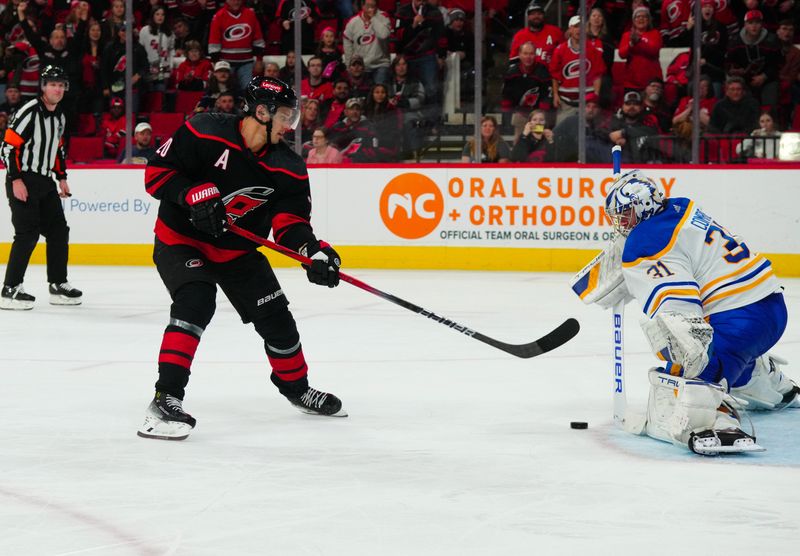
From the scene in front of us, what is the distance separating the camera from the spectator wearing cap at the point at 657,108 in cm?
918

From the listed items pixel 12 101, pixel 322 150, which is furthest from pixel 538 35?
pixel 12 101

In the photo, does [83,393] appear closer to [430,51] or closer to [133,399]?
[133,399]

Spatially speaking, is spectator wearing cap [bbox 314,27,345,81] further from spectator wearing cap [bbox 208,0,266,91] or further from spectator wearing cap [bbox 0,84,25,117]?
spectator wearing cap [bbox 0,84,25,117]

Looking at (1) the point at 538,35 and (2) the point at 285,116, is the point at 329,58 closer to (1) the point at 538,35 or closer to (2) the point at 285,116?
(1) the point at 538,35

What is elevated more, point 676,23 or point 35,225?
point 676,23

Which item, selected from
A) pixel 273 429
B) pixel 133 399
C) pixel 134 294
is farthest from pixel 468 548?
pixel 134 294

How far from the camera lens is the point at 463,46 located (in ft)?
31.2

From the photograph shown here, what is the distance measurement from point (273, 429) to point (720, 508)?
4.93 ft

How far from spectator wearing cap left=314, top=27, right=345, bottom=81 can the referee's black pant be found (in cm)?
306

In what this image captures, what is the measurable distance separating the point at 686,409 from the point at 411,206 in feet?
20.4

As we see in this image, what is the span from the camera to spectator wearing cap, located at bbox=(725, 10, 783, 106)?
9.05 metres

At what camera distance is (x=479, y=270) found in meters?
9.49

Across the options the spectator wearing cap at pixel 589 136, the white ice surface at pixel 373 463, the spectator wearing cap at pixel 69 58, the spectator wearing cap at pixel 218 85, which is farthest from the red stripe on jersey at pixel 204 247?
the spectator wearing cap at pixel 69 58

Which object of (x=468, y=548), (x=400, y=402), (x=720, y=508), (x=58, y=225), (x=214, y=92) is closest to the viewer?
(x=468, y=548)
